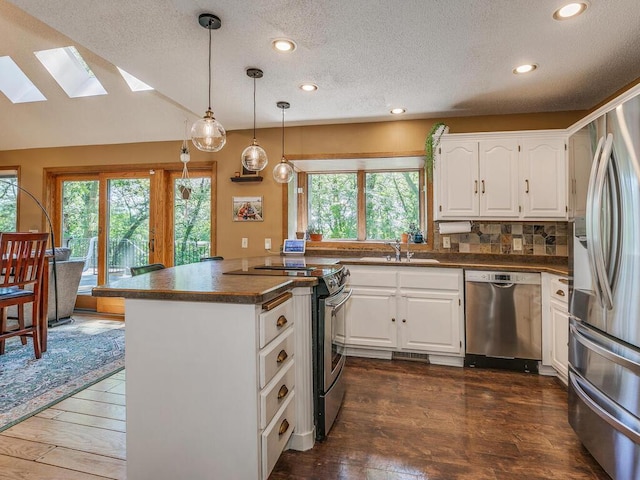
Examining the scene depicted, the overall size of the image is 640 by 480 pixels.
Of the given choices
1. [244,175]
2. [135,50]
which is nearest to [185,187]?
[244,175]

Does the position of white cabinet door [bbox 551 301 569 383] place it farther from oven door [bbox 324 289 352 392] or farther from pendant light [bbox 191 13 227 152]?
pendant light [bbox 191 13 227 152]

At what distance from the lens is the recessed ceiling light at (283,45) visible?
7.07 feet

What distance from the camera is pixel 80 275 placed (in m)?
4.49

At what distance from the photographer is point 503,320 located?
2961mm

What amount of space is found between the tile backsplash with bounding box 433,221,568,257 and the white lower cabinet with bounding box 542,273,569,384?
2.33ft

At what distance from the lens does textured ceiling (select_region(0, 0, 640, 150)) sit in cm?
187

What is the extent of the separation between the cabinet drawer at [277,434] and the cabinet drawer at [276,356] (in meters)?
0.21

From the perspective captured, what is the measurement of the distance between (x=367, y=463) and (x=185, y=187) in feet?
12.2

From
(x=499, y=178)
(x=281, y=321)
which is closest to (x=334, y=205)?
(x=499, y=178)

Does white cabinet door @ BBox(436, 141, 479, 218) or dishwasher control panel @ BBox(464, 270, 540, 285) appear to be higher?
white cabinet door @ BBox(436, 141, 479, 218)

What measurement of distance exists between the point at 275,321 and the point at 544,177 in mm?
2918

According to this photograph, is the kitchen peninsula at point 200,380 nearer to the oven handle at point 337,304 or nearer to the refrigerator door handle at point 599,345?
the oven handle at point 337,304

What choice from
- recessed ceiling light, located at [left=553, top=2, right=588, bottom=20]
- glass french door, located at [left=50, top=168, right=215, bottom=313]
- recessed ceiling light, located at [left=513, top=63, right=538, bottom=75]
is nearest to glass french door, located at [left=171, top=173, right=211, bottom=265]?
glass french door, located at [left=50, top=168, right=215, bottom=313]

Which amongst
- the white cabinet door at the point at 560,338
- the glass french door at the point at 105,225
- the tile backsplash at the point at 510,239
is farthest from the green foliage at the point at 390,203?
the glass french door at the point at 105,225
